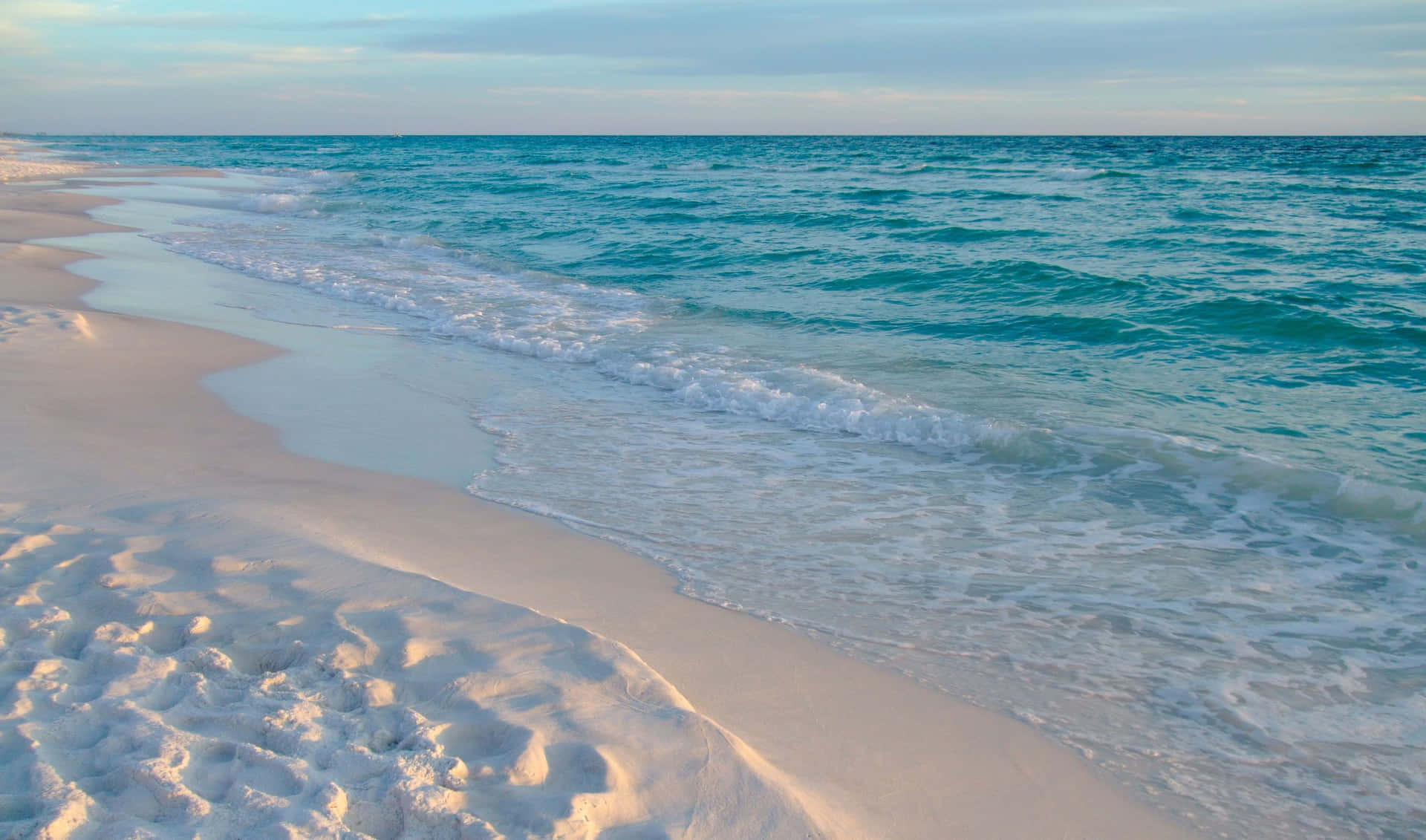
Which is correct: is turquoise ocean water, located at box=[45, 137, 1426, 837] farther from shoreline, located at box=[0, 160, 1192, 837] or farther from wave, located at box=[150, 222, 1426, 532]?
shoreline, located at box=[0, 160, 1192, 837]

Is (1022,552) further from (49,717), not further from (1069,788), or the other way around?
(49,717)

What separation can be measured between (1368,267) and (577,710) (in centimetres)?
1304

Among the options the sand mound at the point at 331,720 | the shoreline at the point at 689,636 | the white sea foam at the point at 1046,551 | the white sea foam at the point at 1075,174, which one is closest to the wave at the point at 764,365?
the white sea foam at the point at 1046,551

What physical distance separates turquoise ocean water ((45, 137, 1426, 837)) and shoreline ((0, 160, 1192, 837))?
0.17 meters

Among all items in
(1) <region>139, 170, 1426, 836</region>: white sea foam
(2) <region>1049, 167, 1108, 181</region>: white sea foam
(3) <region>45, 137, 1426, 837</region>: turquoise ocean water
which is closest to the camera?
(1) <region>139, 170, 1426, 836</region>: white sea foam

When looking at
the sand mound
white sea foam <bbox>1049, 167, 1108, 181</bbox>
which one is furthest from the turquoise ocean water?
white sea foam <bbox>1049, 167, 1108, 181</bbox>

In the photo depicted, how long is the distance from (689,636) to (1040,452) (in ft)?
10.3

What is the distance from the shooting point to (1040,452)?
5.38 m

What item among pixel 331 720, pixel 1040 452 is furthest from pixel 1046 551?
pixel 331 720

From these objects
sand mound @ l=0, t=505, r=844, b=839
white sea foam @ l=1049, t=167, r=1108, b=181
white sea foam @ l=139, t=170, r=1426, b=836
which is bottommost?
white sea foam @ l=139, t=170, r=1426, b=836

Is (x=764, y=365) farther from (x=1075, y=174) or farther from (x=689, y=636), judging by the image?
(x=1075, y=174)

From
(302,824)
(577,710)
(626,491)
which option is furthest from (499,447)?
(302,824)

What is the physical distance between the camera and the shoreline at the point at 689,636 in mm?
Result: 2422

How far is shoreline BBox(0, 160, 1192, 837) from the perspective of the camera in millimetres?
2422
